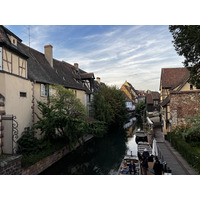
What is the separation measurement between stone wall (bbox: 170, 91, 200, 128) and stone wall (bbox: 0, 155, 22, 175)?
1209 cm

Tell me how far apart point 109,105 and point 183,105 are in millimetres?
8862

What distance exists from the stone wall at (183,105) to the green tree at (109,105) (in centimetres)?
805

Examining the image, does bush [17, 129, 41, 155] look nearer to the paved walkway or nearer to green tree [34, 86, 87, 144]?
green tree [34, 86, 87, 144]

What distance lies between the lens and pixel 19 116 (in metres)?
9.15

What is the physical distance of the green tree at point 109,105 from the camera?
19.6m

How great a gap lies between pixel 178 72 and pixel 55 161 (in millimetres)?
16953

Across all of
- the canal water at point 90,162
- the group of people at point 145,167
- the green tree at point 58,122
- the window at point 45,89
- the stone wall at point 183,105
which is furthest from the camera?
the stone wall at point 183,105

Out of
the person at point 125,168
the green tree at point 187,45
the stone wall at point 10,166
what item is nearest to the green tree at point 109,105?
the person at point 125,168

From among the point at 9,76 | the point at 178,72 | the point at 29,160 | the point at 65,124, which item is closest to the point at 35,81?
the point at 9,76

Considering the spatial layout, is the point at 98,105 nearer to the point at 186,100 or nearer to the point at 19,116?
the point at 186,100

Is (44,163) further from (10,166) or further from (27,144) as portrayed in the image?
(10,166)

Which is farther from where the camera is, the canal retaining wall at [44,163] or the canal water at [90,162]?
the canal water at [90,162]

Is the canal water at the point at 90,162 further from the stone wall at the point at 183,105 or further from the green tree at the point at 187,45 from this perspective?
the green tree at the point at 187,45

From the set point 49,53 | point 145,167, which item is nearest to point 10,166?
point 145,167
